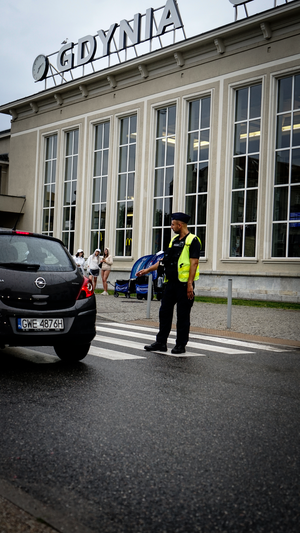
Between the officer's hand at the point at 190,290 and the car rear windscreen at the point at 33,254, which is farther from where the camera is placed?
the officer's hand at the point at 190,290

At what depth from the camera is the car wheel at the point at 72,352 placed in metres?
7.10

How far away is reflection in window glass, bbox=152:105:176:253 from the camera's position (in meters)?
29.0

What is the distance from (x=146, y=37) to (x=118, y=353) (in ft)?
85.4

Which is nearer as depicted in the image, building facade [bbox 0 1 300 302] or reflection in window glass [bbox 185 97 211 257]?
building facade [bbox 0 1 300 302]

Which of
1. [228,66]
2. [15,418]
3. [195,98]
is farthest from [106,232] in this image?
[15,418]

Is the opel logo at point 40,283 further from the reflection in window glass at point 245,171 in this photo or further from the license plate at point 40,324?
the reflection in window glass at point 245,171

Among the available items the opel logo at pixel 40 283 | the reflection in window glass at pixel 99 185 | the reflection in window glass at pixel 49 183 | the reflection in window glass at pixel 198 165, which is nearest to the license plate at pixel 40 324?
the opel logo at pixel 40 283

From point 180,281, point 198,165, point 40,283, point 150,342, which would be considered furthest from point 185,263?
point 198,165

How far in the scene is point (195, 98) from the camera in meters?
27.9

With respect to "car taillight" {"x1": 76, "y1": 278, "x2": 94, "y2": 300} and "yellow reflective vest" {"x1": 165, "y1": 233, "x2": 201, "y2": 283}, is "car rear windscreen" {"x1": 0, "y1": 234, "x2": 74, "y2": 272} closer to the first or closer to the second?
"car taillight" {"x1": 76, "y1": 278, "x2": 94, "y2": 300}

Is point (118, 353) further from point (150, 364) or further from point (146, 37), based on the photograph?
point (146, 37)

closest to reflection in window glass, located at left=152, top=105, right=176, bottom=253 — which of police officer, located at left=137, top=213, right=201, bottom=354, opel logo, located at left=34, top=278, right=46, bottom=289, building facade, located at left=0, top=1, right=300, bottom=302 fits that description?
building facade, located at left=0, top=1, right=300, bottom=302

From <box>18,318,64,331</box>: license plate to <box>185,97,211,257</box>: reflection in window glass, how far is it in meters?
20.5

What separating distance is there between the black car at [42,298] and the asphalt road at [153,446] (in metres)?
0.37
